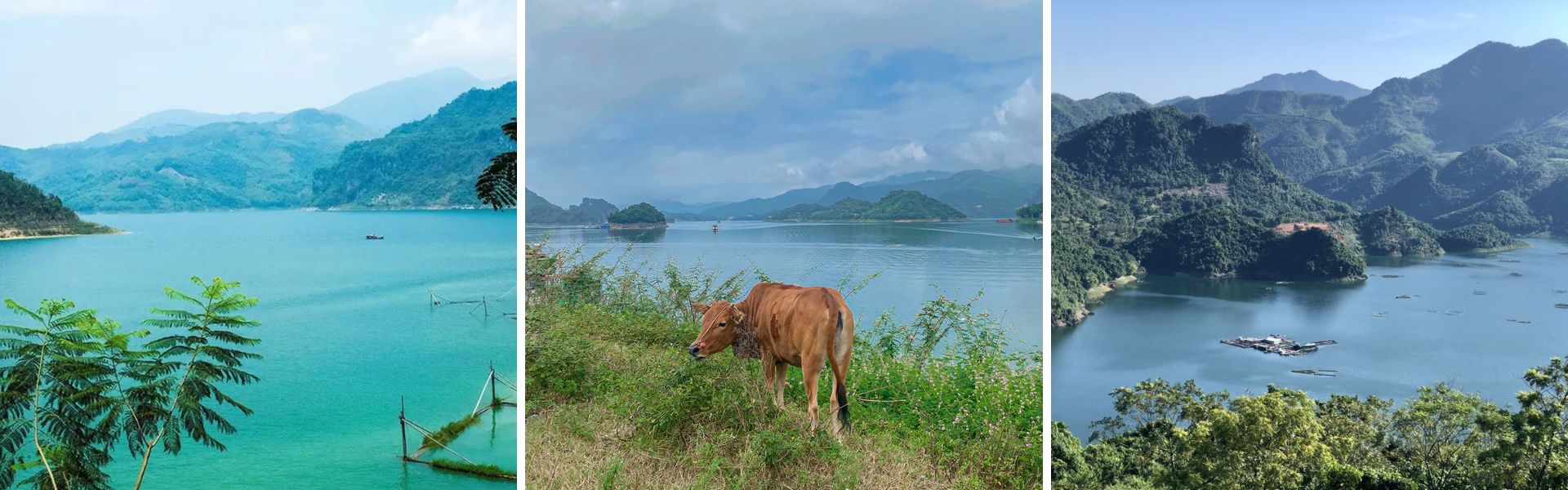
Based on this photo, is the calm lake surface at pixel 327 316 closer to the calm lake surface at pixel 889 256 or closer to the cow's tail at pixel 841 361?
the calm lake surface at pixel 889 256

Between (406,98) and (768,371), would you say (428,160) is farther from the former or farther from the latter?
(768,371)

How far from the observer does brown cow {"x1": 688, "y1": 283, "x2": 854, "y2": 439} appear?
2961mm

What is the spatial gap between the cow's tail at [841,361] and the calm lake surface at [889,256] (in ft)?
1.49

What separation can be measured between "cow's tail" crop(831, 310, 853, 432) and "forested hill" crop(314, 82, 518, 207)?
240 inches

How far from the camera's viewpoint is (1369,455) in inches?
210

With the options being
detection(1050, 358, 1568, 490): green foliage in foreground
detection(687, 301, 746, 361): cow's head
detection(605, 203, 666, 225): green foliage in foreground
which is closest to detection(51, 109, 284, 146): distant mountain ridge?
detection(605, 203, 666, 225): green foliage in foreground

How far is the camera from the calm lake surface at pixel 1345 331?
4.93 m

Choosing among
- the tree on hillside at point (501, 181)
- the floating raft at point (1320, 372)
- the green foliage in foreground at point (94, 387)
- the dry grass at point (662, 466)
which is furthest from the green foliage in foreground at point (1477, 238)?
the green foliage in foreground at point (94, 387)

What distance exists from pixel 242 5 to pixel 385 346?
161 inches

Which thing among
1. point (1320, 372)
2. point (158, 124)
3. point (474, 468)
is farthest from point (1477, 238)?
point (158, 124)

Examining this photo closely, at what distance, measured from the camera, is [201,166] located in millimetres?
11930

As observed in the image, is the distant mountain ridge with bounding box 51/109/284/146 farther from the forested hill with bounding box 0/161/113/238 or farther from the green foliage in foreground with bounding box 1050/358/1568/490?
the green foliage in foreground with bounding box 1050/358/1568/490

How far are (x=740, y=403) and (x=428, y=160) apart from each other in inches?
321

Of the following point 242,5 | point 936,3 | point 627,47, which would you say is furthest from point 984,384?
point 242,5
